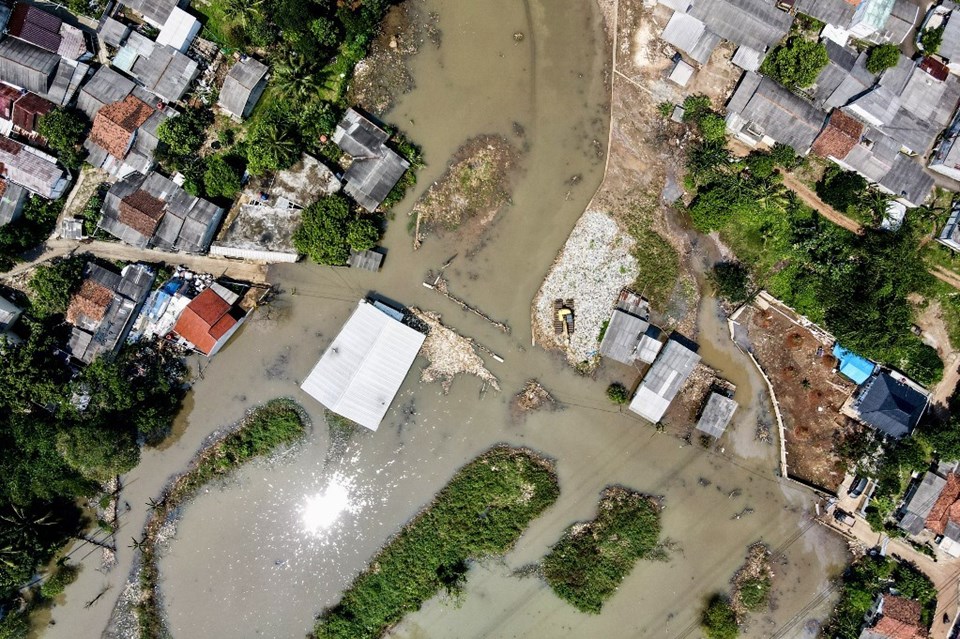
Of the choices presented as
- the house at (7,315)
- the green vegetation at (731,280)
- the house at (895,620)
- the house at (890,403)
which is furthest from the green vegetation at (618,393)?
the house at (7,315)

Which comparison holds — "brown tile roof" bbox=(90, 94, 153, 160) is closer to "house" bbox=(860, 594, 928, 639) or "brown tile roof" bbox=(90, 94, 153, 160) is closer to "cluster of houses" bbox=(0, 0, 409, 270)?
"cluster of houses" bbox=(0, 0, 409, 270)

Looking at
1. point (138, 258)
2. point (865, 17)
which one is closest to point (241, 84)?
point (138, 258)

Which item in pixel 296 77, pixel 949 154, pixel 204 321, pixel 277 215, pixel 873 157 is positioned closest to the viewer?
pixel 204 321

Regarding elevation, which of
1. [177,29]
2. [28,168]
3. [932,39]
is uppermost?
[932,39]

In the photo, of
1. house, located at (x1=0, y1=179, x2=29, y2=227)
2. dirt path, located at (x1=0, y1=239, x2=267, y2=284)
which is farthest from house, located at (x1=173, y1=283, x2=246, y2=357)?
house, located at (x1=0, y1=179, x2=29, y2=227)

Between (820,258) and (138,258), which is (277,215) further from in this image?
(820,258)

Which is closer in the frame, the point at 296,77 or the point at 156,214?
the point at 156,214
